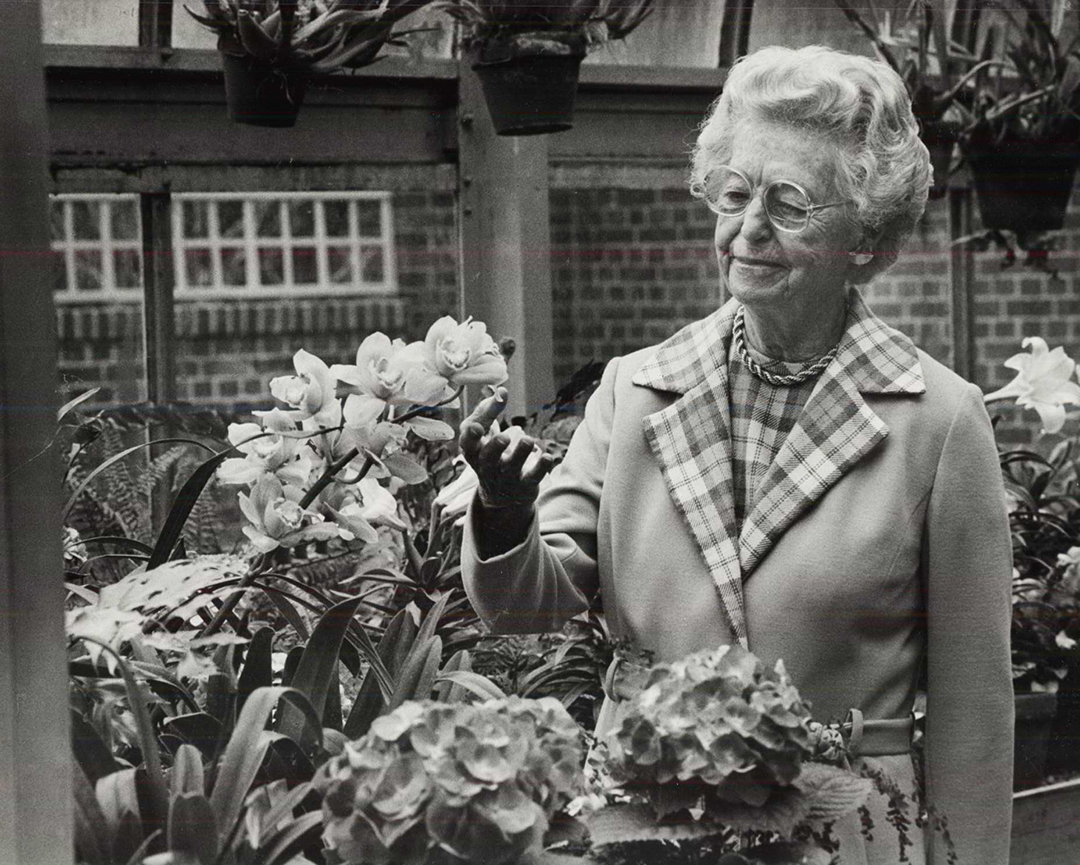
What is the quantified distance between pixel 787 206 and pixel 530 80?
148 cm

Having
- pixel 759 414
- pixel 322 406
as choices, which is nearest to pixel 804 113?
pixel 759 414

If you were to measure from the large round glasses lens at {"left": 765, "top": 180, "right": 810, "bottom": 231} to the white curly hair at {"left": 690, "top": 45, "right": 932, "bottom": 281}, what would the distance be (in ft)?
0.16

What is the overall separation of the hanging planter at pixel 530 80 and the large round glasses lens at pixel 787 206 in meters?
1.46

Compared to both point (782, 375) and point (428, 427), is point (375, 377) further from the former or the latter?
point (782, 375)

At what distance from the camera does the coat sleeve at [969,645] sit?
159 centimetres

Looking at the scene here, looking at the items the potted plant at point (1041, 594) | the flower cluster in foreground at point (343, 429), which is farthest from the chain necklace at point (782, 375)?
the potted plant at point (1041, 594)

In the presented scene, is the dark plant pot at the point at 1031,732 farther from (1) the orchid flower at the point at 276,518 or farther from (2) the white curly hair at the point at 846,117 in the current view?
(1) the orchid flower at the point at 276,518

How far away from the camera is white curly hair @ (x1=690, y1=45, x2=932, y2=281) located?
61.1 inches

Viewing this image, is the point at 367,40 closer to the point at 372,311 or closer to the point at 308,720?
the point at 372,311

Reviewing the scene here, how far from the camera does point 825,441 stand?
5.22ft

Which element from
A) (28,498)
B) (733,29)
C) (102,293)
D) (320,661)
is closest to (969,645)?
(320,661)

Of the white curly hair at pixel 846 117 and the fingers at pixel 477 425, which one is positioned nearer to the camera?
the fingers at pixel 477 425

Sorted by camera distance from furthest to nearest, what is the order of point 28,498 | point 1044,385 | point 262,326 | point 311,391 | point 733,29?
point 733,29, point 262,326, point 1044,385, point 311,391, point 28,498

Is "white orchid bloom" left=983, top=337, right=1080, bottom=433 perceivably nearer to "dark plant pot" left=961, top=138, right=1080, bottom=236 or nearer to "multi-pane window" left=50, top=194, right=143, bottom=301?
"dark plant pot" left=961, top=138, right=1080, bottom=236
